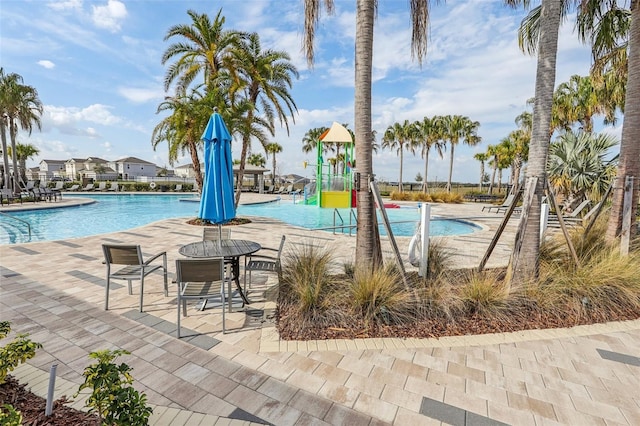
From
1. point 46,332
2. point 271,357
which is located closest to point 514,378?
point 271,357

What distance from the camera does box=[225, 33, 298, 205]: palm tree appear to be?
512 inches

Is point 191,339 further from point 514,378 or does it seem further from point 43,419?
point 514,378

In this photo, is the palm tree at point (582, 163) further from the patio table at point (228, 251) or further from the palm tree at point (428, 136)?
the palm tree at point (428, 136)

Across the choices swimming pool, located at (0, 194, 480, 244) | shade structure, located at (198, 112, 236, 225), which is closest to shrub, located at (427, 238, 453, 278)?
shade structure, located at (198, 112, 236, 225)

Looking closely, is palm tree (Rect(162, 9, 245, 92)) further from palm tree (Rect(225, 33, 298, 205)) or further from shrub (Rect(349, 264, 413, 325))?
shrub (Rect(349, 264, 413, 325))

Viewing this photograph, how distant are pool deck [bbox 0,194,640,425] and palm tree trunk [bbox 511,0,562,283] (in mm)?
980

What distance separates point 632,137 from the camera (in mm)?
5406

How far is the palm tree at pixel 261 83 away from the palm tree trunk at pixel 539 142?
10.8 metres

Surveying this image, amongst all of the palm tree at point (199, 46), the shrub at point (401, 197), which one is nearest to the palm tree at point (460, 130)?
the shrub at point (401, 197)

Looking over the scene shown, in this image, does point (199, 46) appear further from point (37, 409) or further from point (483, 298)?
point (483, 298)

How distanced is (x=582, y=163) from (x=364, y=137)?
1334 cm

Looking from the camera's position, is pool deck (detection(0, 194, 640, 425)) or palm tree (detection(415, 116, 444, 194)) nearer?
pool deck (detection(0, 194, 640, 425))

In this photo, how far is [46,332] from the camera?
356cm

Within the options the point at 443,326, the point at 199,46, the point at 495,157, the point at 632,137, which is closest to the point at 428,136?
the point at 495,157
